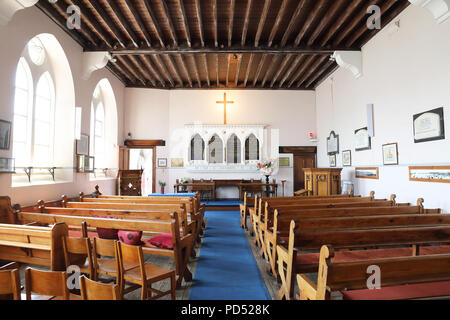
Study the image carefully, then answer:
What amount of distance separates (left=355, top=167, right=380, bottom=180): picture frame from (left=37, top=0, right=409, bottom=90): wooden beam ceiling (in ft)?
10.1

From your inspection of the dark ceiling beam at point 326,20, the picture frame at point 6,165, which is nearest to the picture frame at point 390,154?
the dark ceiling beam at point 326,20

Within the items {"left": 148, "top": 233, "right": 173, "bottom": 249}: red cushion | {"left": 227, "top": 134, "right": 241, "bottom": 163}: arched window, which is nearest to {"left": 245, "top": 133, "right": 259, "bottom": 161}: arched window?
{"left": 227, "top": 134, "right": 241, "bottom": 163}: arched window

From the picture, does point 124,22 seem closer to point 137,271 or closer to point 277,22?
point 277,22

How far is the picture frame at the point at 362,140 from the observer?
6.00 m

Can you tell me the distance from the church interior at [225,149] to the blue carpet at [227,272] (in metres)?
0.03

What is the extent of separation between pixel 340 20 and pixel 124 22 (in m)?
4.58

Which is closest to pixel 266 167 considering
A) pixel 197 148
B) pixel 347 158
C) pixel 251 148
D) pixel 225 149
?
pixel 251 148

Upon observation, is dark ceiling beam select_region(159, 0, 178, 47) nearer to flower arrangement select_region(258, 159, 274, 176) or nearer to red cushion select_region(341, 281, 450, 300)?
flower arrangement select_region(258, 159, 274, 176)

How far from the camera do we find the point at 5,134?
389cm

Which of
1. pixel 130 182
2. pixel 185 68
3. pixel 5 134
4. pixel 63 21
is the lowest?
pixel 130 182

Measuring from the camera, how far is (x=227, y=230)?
5.11 m

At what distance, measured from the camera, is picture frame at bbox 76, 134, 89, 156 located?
6013 mm

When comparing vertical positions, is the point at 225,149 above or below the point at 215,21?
below
